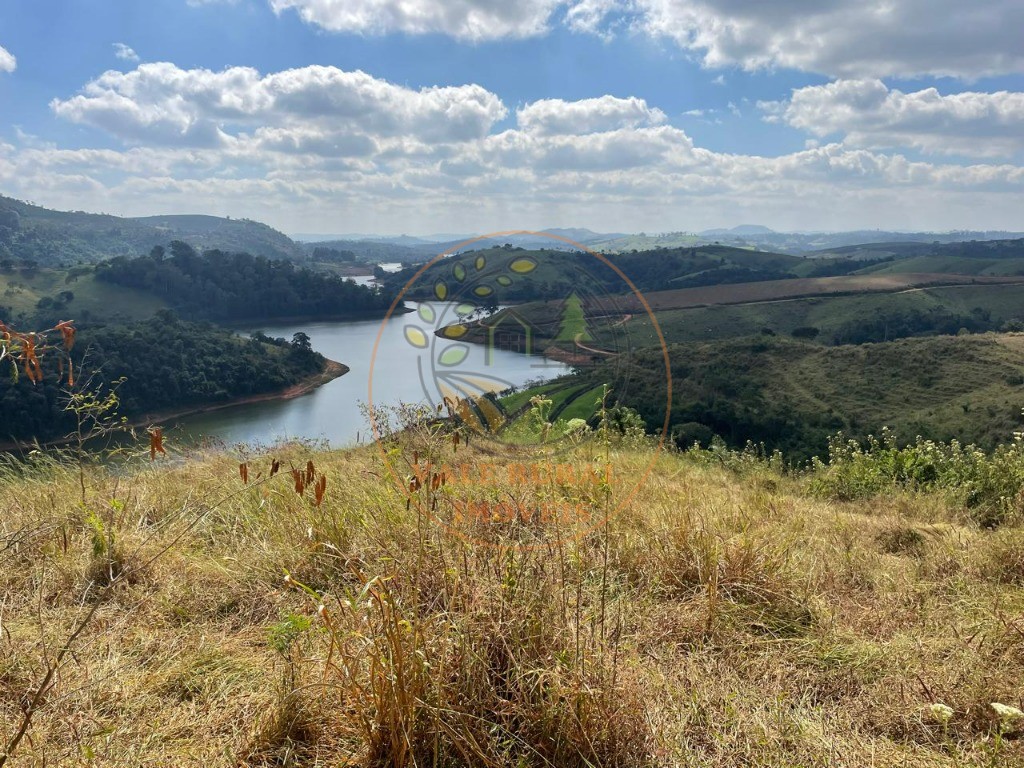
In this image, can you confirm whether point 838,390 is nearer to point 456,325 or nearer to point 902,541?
point 902,541

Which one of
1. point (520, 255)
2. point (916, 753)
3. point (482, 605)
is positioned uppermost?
point (520, 255)

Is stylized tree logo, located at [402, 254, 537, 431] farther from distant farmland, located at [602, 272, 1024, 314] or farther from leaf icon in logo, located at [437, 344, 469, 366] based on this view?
distant farmland, located at [602, 272, 1024, 314]

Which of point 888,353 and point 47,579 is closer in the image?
point 47,579

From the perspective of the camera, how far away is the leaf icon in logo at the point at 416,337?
246cm

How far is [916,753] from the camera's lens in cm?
150

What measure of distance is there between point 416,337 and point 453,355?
188mm

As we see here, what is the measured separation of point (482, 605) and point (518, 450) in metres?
1.62

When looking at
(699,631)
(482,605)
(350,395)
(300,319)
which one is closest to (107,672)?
(482,605)

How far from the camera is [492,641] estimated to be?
1586mm

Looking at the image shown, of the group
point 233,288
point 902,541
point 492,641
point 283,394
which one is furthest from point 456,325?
point 233,288

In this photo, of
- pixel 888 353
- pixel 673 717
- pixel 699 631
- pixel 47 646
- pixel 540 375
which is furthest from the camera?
pixel 888 353

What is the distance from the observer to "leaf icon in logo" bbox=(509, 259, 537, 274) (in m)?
2.44

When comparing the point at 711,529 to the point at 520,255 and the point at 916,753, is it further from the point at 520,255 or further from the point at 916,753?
the point at 520,255

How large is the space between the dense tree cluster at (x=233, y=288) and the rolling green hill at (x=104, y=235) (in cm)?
2745
